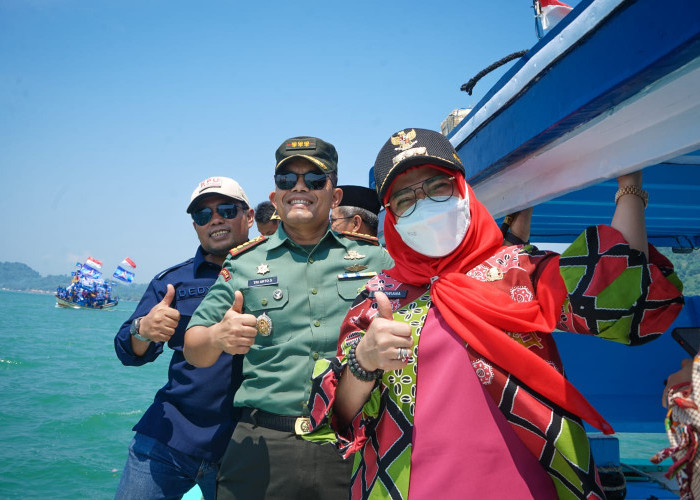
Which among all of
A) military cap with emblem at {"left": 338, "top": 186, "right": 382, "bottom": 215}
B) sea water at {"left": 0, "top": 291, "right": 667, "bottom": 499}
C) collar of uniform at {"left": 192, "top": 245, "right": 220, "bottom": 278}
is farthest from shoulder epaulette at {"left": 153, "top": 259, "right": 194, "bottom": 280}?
sea water at {"left": 0, "top": 291, "right": 667, "bottom": 499}

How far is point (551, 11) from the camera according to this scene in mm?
2121

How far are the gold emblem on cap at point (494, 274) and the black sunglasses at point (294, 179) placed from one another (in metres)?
0.95

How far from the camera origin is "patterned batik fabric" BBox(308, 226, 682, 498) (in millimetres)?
1122

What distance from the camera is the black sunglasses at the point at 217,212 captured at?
8.08ft

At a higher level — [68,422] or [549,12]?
[549,12]

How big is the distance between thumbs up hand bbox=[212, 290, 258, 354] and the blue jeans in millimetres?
879

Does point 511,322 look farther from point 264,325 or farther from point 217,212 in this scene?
point 217,212

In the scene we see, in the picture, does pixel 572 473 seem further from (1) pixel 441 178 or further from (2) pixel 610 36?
(2) pixel 610 36

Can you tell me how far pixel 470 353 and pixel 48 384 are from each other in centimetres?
2050

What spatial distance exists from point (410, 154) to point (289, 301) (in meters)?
0.86

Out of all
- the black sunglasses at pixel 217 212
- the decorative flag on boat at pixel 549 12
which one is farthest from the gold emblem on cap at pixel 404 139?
the black sunglasses at pixel 217 212

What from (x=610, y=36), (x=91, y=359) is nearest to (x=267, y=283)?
(x=610, y=36)

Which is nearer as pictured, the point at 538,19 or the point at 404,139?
the point at 404,139

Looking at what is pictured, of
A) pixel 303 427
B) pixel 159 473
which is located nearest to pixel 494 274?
pixel 303 427
